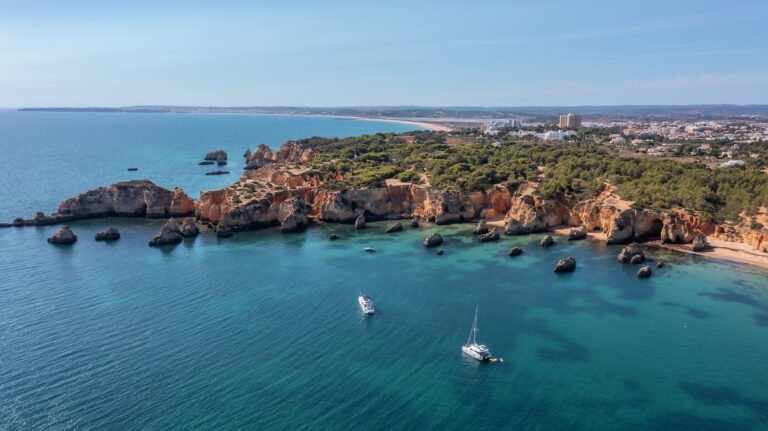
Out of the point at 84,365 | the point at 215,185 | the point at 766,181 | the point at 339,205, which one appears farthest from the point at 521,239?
the point at 215,185

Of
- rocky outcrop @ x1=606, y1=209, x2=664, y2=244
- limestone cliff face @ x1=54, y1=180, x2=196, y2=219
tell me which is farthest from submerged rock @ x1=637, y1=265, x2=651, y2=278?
limestone cliff face @ x1=54, y1=180, x2=196, y2=219

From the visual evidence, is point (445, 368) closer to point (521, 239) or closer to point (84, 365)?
point (84, 365)

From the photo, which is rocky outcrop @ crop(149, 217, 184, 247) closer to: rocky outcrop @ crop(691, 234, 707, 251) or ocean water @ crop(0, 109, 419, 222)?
ocean water @ crop(0, 109, 419, 222)

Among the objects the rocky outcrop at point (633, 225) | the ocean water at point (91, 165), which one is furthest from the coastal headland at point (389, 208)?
the ocean water at point (91, 165)

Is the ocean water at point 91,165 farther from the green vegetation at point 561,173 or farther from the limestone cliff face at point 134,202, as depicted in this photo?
the green vegetation at point 561,173

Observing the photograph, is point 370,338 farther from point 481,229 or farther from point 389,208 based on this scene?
point 389,208

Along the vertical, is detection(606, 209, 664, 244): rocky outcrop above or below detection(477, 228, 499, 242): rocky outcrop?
above
